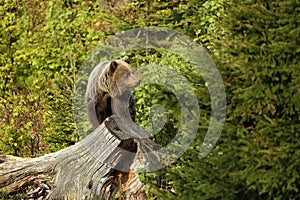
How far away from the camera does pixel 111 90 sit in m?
6.29

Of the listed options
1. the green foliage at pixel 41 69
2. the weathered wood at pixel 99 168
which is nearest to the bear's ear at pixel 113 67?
the weathered wood at pixel 99 168

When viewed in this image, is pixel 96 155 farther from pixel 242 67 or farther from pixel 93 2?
pixel 93 2

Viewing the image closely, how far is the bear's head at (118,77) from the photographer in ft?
20.3

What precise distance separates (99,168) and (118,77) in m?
0.88

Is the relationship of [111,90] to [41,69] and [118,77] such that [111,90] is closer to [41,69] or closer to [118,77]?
[118,77]

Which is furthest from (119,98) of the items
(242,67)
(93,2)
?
(93,2)

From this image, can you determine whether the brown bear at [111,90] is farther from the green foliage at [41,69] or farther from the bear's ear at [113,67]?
the green foliage at [41,69]

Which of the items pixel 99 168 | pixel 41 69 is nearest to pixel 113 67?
pixel 99 168

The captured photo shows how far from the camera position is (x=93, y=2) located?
12.3m

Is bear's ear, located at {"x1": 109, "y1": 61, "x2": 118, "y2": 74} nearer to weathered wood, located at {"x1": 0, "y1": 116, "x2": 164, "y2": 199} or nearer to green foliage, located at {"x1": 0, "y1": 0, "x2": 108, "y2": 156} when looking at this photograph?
weathered wood, located at {"x1": 0, "y1": 116, "x2": 164, "y2": 199}

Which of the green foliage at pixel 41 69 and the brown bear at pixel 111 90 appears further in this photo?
the green foliage at pixel 41 69

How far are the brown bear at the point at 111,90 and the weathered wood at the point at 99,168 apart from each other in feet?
1.22

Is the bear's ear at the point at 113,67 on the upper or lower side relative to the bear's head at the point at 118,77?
upper

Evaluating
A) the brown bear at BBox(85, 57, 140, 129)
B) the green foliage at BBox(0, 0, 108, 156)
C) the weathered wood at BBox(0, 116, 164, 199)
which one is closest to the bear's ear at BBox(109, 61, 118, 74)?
the brown bear at BBox(85, 57, 140, 129)
